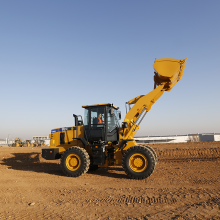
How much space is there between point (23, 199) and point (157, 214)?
3.84 metres

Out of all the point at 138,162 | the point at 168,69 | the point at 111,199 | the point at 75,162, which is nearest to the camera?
the point at 111,199

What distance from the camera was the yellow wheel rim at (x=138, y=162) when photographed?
8344mm

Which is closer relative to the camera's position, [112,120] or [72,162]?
[72,162]

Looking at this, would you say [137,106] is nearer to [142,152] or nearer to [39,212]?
[142,152]

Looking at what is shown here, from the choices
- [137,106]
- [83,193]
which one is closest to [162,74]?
[137,106]

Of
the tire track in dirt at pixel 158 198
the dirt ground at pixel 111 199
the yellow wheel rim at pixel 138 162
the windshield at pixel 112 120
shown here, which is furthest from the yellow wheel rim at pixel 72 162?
the tire track in dirt at pixel 158 198

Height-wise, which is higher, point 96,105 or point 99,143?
point 96,105

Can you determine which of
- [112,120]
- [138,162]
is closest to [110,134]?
[112,120]

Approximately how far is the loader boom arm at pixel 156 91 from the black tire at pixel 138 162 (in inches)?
41.2

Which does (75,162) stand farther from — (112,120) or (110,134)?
(112,120)

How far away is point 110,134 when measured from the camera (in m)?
9.51

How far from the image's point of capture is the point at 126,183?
25.0 feet

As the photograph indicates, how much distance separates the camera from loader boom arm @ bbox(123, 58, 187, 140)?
898 cm

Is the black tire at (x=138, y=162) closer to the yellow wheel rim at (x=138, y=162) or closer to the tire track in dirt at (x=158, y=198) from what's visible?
the yellow wheel rim at (x=138, y=162)
